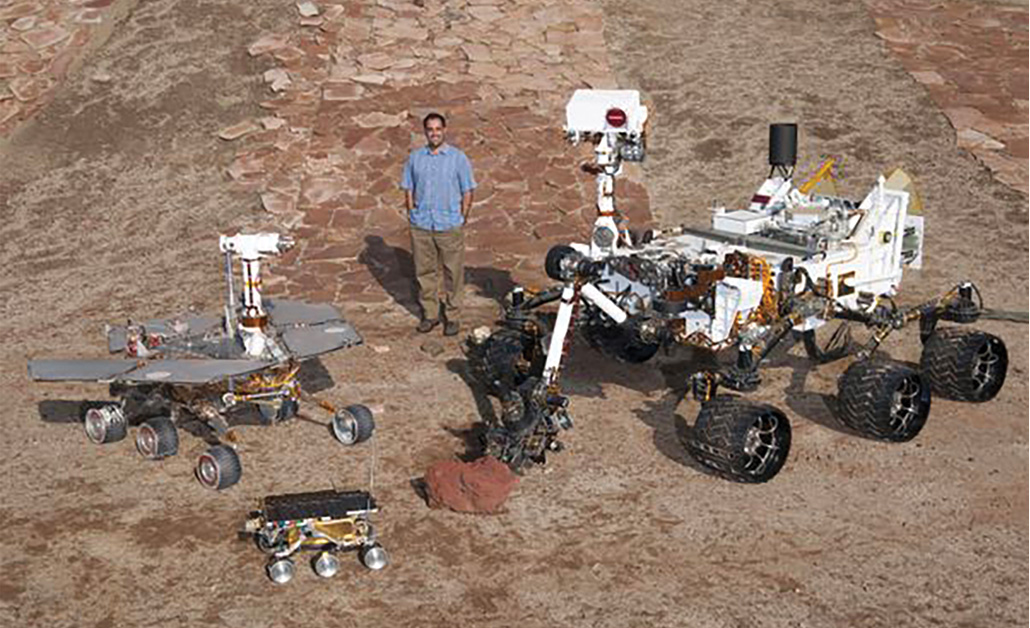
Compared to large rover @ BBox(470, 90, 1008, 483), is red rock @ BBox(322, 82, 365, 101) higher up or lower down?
higher up

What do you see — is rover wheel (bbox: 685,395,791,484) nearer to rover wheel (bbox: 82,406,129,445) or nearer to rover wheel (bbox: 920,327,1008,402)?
rover wheel (bbox: 920,327,1008,402)

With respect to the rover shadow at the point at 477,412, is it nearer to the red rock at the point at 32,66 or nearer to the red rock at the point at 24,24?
the red rock at the point at 32,66

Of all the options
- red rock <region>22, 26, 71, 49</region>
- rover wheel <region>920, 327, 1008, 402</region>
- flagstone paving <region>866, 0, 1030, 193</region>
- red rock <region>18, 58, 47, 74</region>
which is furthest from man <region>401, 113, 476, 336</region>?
red rock <region>22, 26, 71, 49</region>

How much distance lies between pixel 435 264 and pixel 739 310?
358cm

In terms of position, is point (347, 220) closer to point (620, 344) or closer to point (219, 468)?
point (620, 344)

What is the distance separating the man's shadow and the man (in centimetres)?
55

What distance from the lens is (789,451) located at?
9.86m

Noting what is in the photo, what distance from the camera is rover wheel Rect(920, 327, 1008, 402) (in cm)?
1066

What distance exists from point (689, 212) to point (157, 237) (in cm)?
601

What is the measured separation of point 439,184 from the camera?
1216 cm

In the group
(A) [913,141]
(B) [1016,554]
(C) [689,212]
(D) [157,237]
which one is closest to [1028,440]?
(B) [1016,554]

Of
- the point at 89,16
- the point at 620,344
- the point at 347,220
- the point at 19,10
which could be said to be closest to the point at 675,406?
the point at 620,344

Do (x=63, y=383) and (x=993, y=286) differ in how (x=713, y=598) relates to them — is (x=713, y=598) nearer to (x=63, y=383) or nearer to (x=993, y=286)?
(x=63, y=383)

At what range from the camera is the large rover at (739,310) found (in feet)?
31.5
